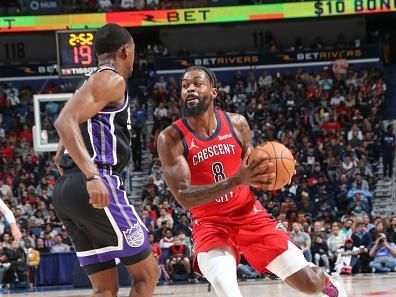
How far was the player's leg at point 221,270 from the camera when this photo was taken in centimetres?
567

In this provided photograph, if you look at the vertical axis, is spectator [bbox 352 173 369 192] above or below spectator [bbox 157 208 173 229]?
above

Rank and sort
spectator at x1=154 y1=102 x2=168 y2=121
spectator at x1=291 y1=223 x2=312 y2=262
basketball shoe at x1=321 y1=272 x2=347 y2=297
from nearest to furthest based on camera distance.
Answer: basketball shoe at x1=321 y1=272 x2=347 y2=297 → spectator at x1=291 y1=223 x2=312 y2=262 → spectator at x1=154 y1=102 x2=168 y2=121

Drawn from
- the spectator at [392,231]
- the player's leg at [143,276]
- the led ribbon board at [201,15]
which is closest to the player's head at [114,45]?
the player's leg at [143,276]

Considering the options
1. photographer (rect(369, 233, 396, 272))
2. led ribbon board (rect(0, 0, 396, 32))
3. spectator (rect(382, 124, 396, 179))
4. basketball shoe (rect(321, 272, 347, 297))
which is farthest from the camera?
led ribbon board (rect(0, 0, 396, 32))

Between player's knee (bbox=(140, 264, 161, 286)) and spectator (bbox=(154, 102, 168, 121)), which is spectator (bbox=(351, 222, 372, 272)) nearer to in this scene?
spectator (bbox=(154, 102, 168, 121))

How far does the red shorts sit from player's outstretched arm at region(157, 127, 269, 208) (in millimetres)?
413

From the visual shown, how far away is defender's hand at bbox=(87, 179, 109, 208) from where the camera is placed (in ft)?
14.9

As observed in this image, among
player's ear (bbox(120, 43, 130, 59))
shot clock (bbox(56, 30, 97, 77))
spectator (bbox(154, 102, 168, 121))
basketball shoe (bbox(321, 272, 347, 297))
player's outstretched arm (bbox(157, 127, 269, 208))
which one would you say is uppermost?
shot clock (bbox(56, 30, 97, 77))

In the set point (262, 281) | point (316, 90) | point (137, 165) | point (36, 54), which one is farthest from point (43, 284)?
point (36, 54)

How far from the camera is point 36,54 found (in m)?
27.4

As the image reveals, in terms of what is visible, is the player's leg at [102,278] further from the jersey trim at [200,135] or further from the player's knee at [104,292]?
the jersey trim at [200,135]

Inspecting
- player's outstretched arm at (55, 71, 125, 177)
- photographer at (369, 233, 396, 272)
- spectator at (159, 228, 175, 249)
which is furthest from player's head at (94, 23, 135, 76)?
photographer at (369, 233, 396, 272)

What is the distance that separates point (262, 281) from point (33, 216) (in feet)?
20.6

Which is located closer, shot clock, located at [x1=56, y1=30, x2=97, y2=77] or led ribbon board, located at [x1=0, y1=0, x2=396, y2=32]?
shot clock, located at [x1=56, y1=30, x2=97, y2=77]
